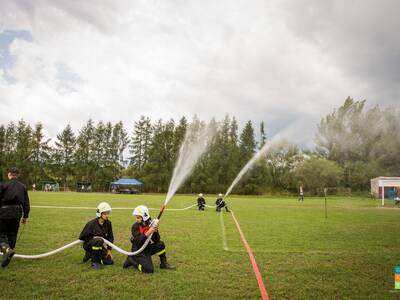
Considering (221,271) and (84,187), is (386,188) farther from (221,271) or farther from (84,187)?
(84,187)

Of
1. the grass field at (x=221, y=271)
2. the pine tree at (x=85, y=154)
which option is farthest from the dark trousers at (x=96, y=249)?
the pine tree at (x=85, y=154)

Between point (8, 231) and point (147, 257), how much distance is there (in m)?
3.75

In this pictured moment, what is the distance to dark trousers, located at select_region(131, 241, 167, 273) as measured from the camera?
723 centimetres

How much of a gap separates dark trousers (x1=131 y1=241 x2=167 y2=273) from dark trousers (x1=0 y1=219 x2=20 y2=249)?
324 cm

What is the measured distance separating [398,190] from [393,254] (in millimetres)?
40269

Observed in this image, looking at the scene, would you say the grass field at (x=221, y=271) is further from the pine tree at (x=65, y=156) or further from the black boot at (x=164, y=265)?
the pine tree at (x=65, y=156)

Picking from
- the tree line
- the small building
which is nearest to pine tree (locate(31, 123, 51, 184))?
the tree line

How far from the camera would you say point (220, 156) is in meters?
80.2

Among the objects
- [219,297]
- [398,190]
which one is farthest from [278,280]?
[398,190]

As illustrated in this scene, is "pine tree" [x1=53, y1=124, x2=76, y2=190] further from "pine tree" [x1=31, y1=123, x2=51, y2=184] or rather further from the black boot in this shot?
the black boot

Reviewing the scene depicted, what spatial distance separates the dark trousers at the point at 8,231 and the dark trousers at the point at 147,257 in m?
3.24

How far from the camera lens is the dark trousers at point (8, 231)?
7763mm

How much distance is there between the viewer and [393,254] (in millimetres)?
9328

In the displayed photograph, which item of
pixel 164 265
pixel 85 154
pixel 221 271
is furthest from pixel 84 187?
pixel 221 271
